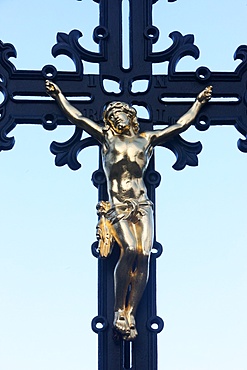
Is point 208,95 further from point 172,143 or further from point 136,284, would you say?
point 136,284

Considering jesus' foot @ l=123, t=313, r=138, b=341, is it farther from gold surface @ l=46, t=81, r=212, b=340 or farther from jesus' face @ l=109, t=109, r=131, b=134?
jesus' face @ l=109, t=109, r=131, b=134

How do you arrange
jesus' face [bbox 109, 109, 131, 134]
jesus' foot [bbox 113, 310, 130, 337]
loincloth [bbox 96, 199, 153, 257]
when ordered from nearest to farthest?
jesus' foot [bbox 113, 310, 130, 337] < loincloth [bbox 96, 199, 153, 257] < jesus' face [bbox 109, 109, 131, 134]

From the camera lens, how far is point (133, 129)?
4531mm

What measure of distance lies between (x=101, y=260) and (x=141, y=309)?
0.68ft

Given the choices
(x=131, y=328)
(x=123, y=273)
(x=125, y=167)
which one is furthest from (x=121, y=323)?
(x=125, y=167)

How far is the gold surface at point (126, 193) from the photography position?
4297 millimetres

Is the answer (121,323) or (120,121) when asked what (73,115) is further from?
(121,323)

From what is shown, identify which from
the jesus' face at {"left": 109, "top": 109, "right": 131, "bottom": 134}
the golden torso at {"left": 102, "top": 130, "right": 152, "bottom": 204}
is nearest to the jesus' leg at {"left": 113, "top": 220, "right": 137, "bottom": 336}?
the golden torso at {"left": 102, "top": 130, "right": 152, "bottom": 204}

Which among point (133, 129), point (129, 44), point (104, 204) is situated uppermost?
point (129, 44)

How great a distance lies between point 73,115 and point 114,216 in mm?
416

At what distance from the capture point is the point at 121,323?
168 inches

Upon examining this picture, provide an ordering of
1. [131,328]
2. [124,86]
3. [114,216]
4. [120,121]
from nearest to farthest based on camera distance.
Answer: [131,328]
[114,216]
[120,121]
[124,86]

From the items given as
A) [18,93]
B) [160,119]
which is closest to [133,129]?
[160,119]

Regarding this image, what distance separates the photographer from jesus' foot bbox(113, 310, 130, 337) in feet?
13.9
